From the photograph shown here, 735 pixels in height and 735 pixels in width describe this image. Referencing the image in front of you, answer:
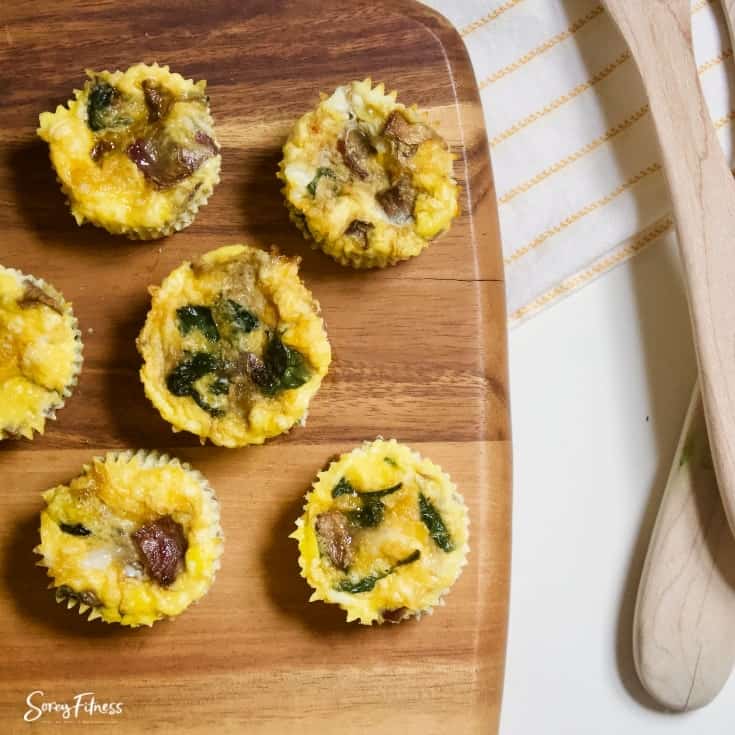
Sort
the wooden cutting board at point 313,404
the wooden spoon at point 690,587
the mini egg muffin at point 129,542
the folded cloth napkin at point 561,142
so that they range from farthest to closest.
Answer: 1. the folded cloth napkin at point 561,142
2. the wooden spoon at point 690,587
3. the wooden cutting board at point 313,404
4. the mini egg muffin at point 129,542

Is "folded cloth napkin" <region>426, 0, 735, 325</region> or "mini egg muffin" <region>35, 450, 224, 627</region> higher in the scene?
"folded cloth napkin" <region>426, 0, 735, 325</region>

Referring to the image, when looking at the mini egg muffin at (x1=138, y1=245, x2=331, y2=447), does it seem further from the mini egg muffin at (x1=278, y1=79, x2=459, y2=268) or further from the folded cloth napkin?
the folded cloth napkin

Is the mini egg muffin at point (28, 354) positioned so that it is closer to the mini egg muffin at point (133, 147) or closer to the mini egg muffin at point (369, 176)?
the mini egg muffin at point (133, 147)

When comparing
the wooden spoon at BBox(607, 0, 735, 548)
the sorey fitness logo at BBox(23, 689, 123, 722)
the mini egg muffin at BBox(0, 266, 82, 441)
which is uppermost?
the wooden spoon at BBox(607, 0, 735, 548)

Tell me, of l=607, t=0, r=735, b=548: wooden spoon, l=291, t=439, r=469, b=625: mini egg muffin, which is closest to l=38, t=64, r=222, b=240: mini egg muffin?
l=291, t=439, r=469, b=625: mini egg muffin

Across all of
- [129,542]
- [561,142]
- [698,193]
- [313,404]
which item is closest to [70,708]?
[129,542]

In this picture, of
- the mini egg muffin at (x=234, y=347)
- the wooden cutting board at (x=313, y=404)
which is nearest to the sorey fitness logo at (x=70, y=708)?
the wooden cutting board at (x=313, y=404)
